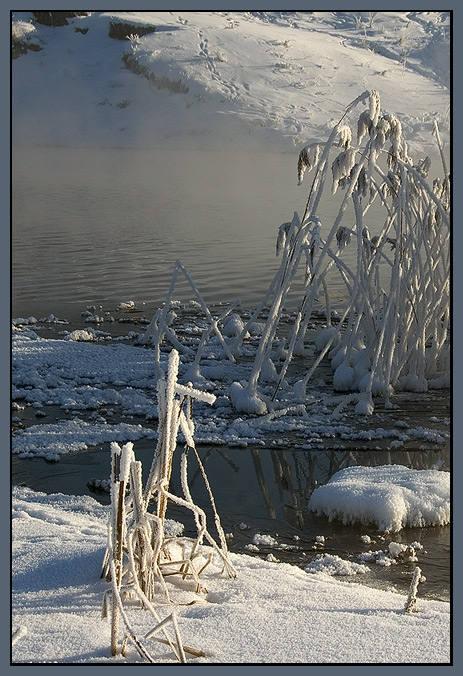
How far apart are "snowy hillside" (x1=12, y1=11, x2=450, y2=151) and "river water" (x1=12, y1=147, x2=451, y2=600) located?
1627 millimetres

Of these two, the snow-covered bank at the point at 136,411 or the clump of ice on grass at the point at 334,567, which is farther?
the snow-covered bank at the point at 136,411

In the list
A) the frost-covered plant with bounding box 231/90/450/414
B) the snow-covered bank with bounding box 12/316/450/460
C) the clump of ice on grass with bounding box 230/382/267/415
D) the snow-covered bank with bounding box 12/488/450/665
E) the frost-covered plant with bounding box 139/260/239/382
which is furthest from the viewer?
the frost-covered plant with bounding box 139/260/239/382

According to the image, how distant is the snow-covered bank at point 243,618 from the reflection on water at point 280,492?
858mm

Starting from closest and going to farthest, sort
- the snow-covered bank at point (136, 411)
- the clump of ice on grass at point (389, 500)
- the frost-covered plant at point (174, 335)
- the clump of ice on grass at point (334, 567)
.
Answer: the clump of ice on grass at point (334, 567)
the clump of ice on grass at point (389, 500)
the snow-covered bank at point (136, 411)
the frost-covered plant at point (174, 335)

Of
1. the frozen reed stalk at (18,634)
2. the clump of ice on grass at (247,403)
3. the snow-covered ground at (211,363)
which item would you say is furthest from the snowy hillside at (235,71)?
the frozen reed stalk at (18,634)

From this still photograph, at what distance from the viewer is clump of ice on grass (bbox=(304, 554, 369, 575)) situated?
368 centimetres

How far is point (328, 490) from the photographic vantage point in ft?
14.3

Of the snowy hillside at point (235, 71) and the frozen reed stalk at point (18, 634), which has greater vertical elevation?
the snowy hillside at point (235, 71)

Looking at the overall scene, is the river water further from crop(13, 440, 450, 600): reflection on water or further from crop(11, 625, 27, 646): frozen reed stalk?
crop(11, 625, 27, 646): frozen reed stalk

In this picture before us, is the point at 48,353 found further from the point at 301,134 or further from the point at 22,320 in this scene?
the point at 301,134

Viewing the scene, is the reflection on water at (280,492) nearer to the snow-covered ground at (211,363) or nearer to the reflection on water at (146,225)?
Answer: the snow-covered ground at (211,363)

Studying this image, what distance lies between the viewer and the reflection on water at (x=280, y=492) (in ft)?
12.8

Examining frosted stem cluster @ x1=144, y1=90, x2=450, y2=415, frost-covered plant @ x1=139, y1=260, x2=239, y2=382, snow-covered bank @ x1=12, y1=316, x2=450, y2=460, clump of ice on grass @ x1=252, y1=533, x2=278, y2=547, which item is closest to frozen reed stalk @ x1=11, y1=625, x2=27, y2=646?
clump of ice on grass @ x1=252, y1=533, x2=278, y2=547

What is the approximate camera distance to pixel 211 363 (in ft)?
22.6
